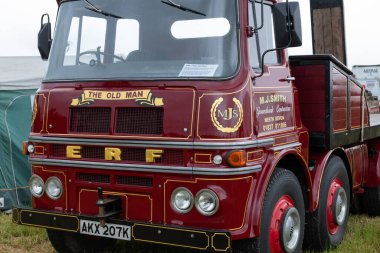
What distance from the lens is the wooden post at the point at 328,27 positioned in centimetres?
743

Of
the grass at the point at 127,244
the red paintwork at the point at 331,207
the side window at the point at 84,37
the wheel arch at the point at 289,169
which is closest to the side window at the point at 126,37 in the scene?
the side window at the point at 84,37

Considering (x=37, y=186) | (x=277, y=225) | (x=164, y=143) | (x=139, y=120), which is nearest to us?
(x=164, y=143)

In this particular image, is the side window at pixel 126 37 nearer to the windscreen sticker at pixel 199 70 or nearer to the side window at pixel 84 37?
the side window at pixel 84 37

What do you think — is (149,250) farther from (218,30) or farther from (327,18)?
(327,18)

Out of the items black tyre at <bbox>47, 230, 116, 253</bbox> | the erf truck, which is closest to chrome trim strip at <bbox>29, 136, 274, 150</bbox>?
the erf truck

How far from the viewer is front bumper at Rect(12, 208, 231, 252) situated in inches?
159

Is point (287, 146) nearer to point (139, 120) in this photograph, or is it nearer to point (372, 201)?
point (139, 120)

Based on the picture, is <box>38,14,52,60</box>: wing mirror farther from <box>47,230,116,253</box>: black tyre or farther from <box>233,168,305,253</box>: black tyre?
<box>233,168,305,253</box>: black tyre

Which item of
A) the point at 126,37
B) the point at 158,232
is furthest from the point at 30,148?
the point at 158,232

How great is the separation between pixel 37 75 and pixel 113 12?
427cm

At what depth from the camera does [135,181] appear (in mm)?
4453

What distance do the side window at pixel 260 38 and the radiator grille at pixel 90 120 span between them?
1262 mm

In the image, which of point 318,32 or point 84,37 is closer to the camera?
point 84,37

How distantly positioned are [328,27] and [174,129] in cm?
406
